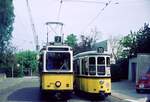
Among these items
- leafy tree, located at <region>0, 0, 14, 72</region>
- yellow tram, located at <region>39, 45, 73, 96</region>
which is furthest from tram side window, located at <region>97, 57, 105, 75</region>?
leafy tree, located at <region>0, 0, 14, 72</region>

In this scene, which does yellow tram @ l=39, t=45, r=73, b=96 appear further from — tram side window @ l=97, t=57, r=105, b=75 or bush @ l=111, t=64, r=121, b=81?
bush @ l=111, t=64, r=121, b=81

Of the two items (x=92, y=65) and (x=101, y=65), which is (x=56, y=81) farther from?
(x=101, y=65)

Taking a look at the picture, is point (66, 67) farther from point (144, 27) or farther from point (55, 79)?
point (144, 27)

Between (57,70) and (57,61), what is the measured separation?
56 cm

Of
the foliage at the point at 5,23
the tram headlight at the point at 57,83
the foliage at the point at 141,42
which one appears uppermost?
the foliage at the point at 5,23

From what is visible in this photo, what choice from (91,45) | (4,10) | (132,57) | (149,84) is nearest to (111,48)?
(91,45)

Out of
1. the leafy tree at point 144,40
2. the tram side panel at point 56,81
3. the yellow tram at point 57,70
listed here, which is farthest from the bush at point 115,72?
the tram side panel at point 56,81

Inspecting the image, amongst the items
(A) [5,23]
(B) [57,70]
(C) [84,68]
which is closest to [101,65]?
(C) [84,68]

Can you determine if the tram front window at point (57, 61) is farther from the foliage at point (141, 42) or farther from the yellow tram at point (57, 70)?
the foliage at point (141, 42)

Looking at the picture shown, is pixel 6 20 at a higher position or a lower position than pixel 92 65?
higher

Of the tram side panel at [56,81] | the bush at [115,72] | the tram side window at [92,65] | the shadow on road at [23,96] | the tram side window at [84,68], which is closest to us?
the tram side panel at [56,81]

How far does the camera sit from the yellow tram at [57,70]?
992 inches

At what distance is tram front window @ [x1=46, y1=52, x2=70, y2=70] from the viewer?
2545cm

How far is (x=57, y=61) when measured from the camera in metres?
25.5
